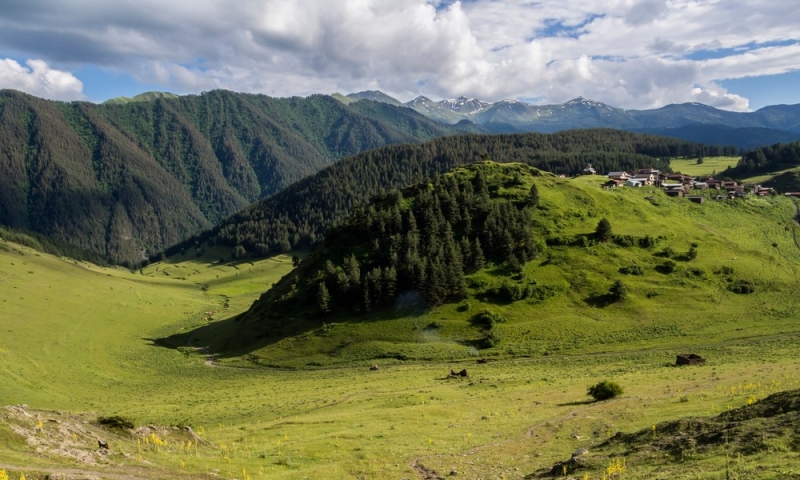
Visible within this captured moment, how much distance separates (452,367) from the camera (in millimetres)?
70500

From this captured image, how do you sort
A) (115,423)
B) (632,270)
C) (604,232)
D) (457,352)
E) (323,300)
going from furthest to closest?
(604,232) < (632,270) < (323,300) < (457,352) < (115,423)

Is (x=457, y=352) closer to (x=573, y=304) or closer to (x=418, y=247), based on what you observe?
(x=573, y=304)

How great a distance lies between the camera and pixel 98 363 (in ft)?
279

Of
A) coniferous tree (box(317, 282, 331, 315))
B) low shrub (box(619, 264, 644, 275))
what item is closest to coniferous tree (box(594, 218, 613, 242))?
low shrub (box(619, 264, 644, 275))

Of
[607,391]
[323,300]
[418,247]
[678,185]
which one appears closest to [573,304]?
[418,247]

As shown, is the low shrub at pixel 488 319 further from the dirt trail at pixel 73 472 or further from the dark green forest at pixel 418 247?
the dirt trail at pixel 73 472

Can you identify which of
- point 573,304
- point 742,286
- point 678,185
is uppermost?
point 678,185

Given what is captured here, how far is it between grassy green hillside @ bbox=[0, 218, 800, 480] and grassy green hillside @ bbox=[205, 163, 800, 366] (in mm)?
727

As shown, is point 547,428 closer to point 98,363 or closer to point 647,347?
point 647,347

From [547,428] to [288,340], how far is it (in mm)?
63260

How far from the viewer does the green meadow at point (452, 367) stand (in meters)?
27.7

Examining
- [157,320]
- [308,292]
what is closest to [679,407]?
[308,292]

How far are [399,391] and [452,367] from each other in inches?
629

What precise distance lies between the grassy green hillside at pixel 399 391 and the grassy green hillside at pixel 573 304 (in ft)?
2.39
